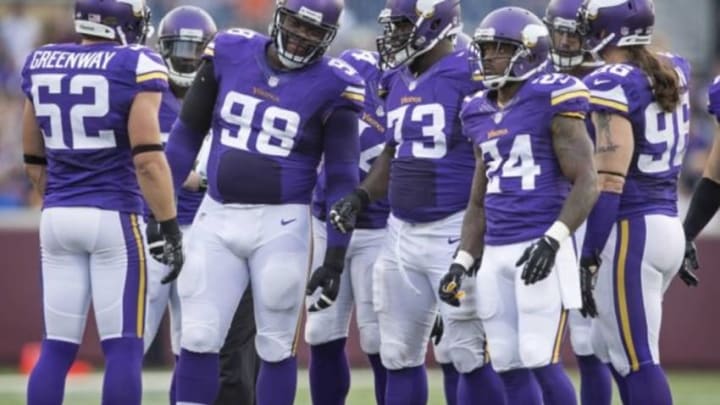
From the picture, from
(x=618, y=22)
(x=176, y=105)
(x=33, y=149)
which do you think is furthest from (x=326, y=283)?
(x=618, y=22)

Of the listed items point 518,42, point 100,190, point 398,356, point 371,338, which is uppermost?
point 518,42

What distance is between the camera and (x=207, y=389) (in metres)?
6.87

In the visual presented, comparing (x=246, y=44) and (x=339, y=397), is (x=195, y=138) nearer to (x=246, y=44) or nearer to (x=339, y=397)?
(x=246, y=44)

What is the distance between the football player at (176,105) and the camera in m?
7.86

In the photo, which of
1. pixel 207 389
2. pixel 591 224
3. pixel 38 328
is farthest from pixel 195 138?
pixel 38 328

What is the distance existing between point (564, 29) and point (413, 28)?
2.18ft

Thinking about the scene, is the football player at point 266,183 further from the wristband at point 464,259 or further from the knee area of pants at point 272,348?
the wristband at point 464,259

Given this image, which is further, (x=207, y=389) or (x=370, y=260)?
(x=370, y=260)

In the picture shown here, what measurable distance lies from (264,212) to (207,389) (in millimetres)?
716

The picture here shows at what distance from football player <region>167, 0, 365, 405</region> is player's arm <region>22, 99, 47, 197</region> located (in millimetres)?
607

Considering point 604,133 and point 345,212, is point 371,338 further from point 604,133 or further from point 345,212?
point 604,133

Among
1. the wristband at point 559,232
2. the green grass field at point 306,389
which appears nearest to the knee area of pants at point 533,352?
the wristband at point 559,232

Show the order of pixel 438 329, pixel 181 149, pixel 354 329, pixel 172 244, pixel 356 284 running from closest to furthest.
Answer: pixel 172 244 < pixel 181 149 < pixel 438 329 < pixel 356 284 < pixel 354 329

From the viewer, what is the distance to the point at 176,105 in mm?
7996
